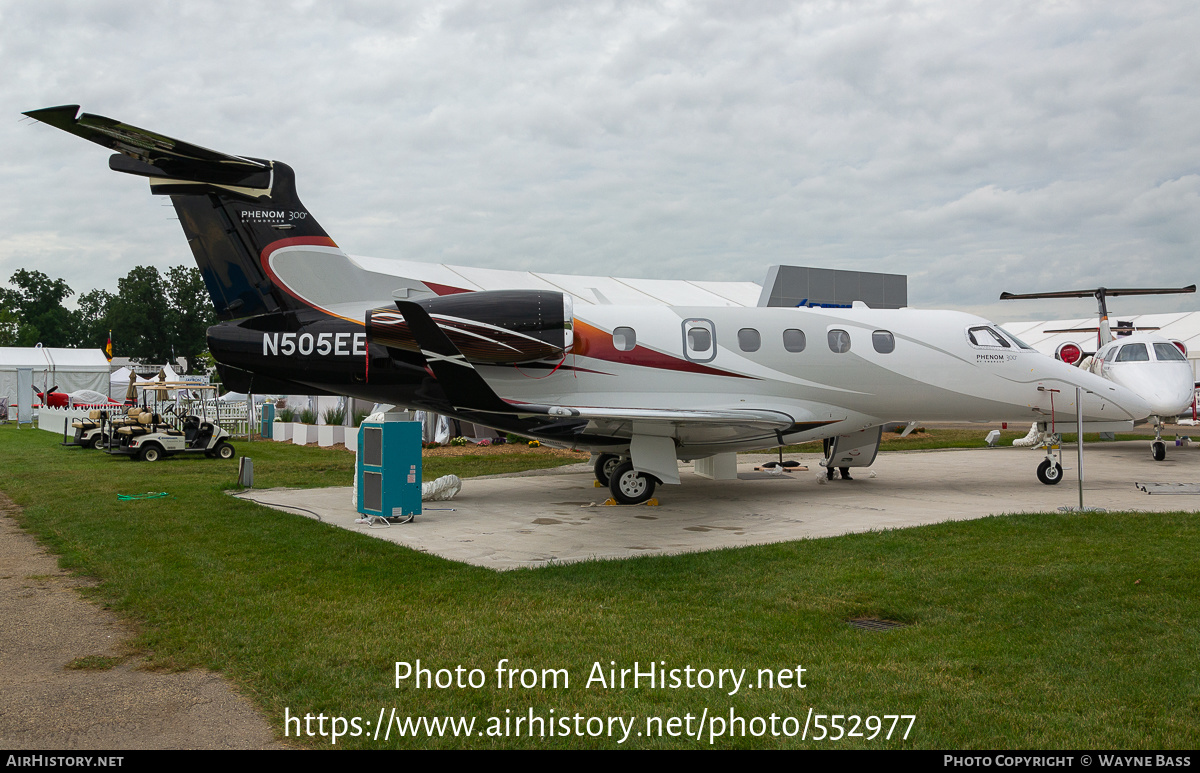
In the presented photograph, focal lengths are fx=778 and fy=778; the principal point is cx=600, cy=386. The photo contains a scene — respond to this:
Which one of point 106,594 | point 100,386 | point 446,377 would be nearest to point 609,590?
point 446,377

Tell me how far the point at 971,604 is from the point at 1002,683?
1.85 meters

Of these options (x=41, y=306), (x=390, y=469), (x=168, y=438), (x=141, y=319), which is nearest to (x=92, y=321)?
(x=41, y=306)

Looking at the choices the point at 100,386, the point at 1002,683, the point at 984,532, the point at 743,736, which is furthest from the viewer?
the point at 100,386

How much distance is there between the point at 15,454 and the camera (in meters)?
24.8

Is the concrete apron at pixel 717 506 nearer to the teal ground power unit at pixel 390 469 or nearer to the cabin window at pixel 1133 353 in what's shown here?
the teal ground power unit at pixel 390 469

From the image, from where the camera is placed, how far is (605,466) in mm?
16000

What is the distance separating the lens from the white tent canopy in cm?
5012

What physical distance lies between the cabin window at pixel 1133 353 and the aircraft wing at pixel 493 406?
10442 mm

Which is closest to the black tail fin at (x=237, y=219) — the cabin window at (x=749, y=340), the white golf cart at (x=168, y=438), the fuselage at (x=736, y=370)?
the fuselage at (x=736, y=370)

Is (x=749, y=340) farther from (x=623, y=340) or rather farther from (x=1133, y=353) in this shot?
(x=1133, y=353)

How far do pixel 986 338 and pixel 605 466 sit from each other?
25.2 feet

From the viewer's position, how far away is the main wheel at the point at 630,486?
13.4 metres

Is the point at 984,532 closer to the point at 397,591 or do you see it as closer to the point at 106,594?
the point at 397,591

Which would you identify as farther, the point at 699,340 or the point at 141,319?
the point at 141,319
